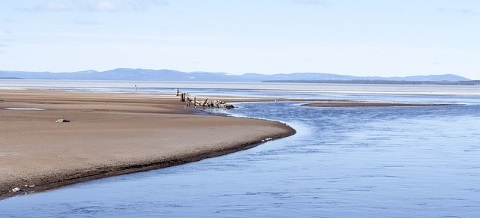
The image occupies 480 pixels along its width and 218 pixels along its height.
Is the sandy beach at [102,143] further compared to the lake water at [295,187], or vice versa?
the sandy beach at [102,143]

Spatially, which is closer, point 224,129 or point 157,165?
point 157,165

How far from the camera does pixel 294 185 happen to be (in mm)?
22047

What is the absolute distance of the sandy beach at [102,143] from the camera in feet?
72.1

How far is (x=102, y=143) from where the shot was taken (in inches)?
1139

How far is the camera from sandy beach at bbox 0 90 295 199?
866 inches

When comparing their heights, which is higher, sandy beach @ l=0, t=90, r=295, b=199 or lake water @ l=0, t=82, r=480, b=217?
sandy beach @ l=0, t=90, r=295, b=199

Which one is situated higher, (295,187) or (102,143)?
(102,143)

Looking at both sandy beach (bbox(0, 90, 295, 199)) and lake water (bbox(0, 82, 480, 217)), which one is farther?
sandy beach (bbox(0, 90, 295, 199))

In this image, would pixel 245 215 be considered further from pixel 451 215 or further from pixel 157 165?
pixel 157 165

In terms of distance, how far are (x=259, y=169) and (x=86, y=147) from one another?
6.46 metres

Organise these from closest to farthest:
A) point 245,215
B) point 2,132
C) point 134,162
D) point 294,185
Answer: point 245,215, point 294,185, point 134,162, point 2,132

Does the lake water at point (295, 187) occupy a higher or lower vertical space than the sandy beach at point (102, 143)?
lower

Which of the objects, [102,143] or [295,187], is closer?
[295,187]

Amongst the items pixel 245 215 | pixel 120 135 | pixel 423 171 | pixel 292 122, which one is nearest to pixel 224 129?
pixel 120 135
